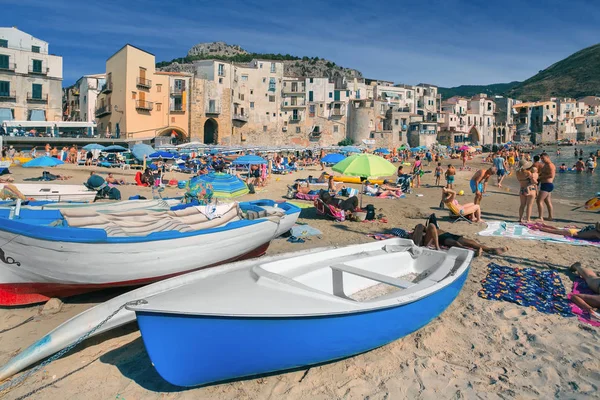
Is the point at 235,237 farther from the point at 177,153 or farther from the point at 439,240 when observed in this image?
the point at 177,153

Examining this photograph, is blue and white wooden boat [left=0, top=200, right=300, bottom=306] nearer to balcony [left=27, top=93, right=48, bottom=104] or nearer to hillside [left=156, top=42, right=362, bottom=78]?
balcony [left=27, top=93, right=48, bottom=104]

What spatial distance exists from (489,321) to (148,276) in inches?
197

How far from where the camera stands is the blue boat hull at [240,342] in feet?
12.0

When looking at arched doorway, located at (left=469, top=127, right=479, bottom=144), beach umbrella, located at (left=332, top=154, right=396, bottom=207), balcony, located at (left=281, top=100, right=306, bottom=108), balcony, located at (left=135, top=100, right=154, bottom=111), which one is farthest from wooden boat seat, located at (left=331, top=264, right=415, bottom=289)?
arched doorway, located at (left=469, top=127, right=479, bottom=144)

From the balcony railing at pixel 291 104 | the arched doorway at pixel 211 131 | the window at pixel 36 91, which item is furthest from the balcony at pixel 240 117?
the window at pixel 36 91

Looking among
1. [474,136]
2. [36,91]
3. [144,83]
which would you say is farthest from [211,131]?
[474,136]

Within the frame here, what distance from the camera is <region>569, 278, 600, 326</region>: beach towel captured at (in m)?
5.29

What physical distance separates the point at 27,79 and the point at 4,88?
224 cm

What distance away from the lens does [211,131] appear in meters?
53.1

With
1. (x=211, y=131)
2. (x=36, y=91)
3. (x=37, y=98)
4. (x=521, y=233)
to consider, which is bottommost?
(x=521, y=233)

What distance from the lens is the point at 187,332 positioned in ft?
12.0

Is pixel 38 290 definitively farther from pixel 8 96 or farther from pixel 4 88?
pixel 4 88

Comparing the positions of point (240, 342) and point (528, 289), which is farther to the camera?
point (528, 289)

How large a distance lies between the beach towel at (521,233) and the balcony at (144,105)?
39.6m
